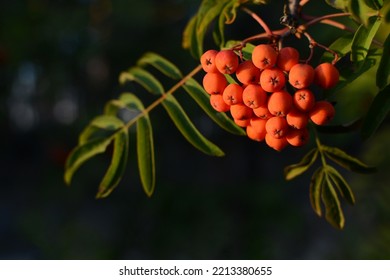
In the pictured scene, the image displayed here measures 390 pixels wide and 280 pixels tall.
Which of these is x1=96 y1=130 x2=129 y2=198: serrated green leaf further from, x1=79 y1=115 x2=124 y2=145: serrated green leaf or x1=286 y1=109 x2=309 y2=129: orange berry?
x1=286 y1=109 x2=309 y2=129: orange berry

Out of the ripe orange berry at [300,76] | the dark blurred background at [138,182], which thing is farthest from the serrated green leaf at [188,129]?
the dark blurred background at [138,182]

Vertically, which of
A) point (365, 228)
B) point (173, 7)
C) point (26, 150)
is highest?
point (26, 150)

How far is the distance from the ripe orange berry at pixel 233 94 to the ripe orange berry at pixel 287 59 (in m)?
0.07

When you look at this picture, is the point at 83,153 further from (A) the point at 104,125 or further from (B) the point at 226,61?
(B) the point at 226,61

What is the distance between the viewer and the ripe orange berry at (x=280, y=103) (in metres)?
0.75

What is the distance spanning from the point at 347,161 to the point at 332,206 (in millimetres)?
92

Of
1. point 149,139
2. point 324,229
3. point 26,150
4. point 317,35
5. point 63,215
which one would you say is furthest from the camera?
point 26,150

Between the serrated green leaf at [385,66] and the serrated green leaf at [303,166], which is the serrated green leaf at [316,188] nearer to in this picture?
the serrated green leaf at [303,166]

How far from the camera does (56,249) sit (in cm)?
383

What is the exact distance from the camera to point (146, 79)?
1.20m

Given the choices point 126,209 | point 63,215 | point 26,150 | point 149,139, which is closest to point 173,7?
point 126,209

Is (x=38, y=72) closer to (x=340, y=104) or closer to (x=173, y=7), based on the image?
(x=173, y=7)

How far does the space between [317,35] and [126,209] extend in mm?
3012

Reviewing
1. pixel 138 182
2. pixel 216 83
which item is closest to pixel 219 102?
pixel 216 83
